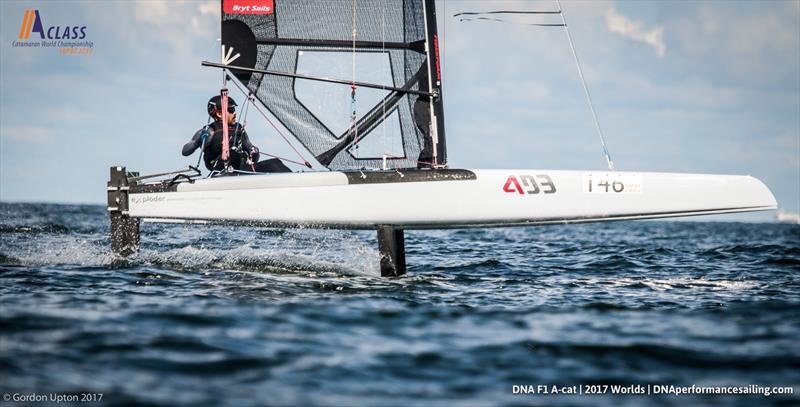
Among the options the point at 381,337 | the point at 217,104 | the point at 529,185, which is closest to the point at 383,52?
the point at 217,104

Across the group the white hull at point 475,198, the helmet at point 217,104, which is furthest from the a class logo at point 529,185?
the helmet at point 217,104

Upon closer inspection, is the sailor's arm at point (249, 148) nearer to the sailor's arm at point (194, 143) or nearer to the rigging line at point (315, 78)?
the sailor's arm at point (194, 143)

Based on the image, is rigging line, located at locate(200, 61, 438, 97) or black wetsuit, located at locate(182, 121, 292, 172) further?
black wetsuit, located at locate(182, 121, 292, 172)

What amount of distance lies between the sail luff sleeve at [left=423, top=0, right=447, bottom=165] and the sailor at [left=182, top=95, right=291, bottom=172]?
62.3 inches

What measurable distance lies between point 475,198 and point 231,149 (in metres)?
2.65

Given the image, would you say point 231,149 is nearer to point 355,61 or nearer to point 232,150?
point 232,150

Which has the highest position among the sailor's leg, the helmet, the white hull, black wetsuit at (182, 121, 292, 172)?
the helmet

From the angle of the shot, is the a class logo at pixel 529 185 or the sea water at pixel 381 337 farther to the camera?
the a class logo at pixel 529 185

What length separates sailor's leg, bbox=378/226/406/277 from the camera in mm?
7160

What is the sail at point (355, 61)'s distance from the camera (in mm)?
7848

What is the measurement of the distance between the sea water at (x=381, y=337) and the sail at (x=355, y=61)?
1494 millimetres

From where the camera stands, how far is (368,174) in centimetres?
712

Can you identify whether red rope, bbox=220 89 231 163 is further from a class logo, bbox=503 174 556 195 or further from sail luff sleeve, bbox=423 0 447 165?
a class logo, bbox=503 174 556 195

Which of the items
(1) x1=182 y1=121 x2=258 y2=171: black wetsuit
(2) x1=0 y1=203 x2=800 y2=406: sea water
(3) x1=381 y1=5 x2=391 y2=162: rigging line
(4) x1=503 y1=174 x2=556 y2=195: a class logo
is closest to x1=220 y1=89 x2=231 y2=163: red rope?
(1) x1=182 y1=121 x2=258 y2=171: black wetsuit
